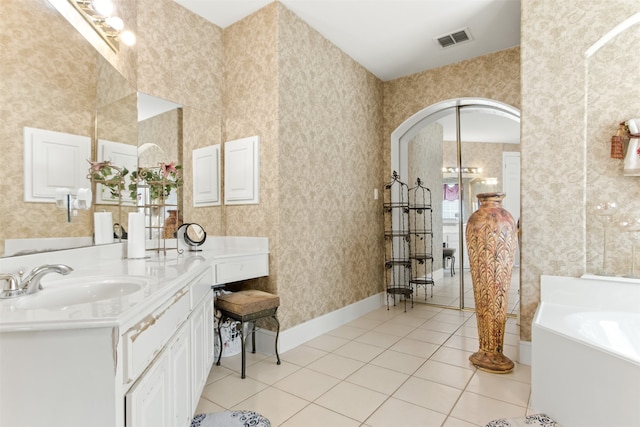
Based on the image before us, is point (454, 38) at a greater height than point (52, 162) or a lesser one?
greater

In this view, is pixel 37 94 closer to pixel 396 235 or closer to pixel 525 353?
pixel 525 353

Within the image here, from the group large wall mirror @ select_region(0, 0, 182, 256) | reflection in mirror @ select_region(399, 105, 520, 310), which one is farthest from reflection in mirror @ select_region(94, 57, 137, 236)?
reflection in mirror @ select_region(399, 105, 520, 310)

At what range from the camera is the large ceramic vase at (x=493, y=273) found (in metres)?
2.46

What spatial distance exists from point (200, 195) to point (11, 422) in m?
2.26

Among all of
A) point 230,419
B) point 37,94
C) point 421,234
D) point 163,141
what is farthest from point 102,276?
point 421,234

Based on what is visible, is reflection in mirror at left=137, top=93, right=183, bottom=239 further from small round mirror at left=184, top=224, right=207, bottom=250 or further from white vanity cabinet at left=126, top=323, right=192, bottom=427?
white vanity cabinet at left=126, top=323, right=192, bottom=427

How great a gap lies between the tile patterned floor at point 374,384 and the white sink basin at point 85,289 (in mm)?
982

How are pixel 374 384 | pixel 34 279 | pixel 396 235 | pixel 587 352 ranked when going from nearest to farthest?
pixel 34 279
pixel 587 352
pixel 374 384
pixel 396 235

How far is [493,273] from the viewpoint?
8.13 feet

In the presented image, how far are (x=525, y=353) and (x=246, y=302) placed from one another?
212 cm

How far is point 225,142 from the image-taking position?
3201 millimetres

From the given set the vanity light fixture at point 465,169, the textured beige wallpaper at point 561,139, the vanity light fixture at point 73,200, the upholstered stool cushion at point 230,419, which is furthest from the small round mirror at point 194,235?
the vanity light fixture at point 465,169

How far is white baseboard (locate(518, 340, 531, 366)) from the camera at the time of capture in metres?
2.57

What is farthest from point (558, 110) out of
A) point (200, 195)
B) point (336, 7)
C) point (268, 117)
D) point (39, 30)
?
point (39, 30)
